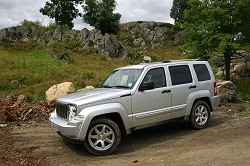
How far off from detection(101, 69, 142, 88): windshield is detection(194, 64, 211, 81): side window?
1989 millimetres

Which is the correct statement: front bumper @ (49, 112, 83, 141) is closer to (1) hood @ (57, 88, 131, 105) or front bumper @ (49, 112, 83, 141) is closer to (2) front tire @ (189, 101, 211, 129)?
(1) hood @ (57, 88, 131, 105)

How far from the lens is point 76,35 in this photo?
3894 centimetres

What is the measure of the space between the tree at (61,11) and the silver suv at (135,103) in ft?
124

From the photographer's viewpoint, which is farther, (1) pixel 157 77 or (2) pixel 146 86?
(1) pixel 157 77

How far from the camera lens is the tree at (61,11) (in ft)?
139

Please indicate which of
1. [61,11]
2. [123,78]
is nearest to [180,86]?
[123,78]

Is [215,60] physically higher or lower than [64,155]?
higher

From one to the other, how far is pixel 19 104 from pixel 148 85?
6.35m

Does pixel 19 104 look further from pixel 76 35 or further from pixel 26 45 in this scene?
pixel 76 35

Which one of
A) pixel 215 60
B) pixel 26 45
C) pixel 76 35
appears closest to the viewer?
pixel 215 60

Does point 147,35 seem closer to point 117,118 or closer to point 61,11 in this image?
point 61,11

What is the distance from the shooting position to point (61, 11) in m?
42.9

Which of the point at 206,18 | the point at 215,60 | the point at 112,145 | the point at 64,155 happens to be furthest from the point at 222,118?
the point at 215,60

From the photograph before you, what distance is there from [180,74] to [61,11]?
128 ft
